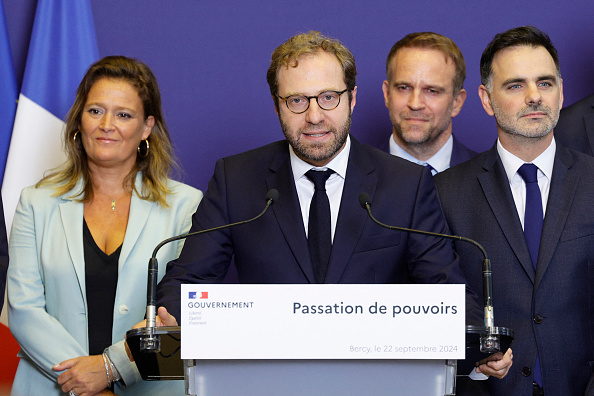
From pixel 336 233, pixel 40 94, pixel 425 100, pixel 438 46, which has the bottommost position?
pixel 336 233

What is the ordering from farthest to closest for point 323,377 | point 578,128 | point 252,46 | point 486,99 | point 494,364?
1. point 252,46
2. point 578,128
3. point 486,99
4. point 494,364
5. point 323,377

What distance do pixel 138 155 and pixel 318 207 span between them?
1.00 meters

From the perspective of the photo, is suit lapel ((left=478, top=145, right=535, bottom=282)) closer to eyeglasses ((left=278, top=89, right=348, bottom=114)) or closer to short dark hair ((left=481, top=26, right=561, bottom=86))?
short dark hair ((left=481, top=26, right=561, bottom=86))

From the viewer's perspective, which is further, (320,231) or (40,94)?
(40,94)

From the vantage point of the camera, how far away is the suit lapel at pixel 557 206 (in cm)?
248

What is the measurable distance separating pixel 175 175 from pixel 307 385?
2.40 m

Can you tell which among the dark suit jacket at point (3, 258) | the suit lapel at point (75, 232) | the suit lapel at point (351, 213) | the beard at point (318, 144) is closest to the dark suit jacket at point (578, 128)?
the suit lapel at point (351, 213)

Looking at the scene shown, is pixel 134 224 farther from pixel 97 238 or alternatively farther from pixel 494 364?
pixel 494 364

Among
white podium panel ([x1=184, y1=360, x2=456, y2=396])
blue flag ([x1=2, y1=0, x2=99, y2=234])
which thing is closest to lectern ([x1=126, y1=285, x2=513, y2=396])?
white podium panel ([x1=184, y1=360, x2=456, y2=396])

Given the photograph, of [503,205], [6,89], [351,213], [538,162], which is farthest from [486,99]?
[6,89]

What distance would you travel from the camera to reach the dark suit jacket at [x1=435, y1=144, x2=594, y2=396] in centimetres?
243

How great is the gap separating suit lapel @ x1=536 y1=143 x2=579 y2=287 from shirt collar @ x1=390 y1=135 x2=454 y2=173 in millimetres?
721

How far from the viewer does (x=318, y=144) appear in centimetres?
Answer: 241

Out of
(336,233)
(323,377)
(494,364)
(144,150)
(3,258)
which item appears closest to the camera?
(323,377)
